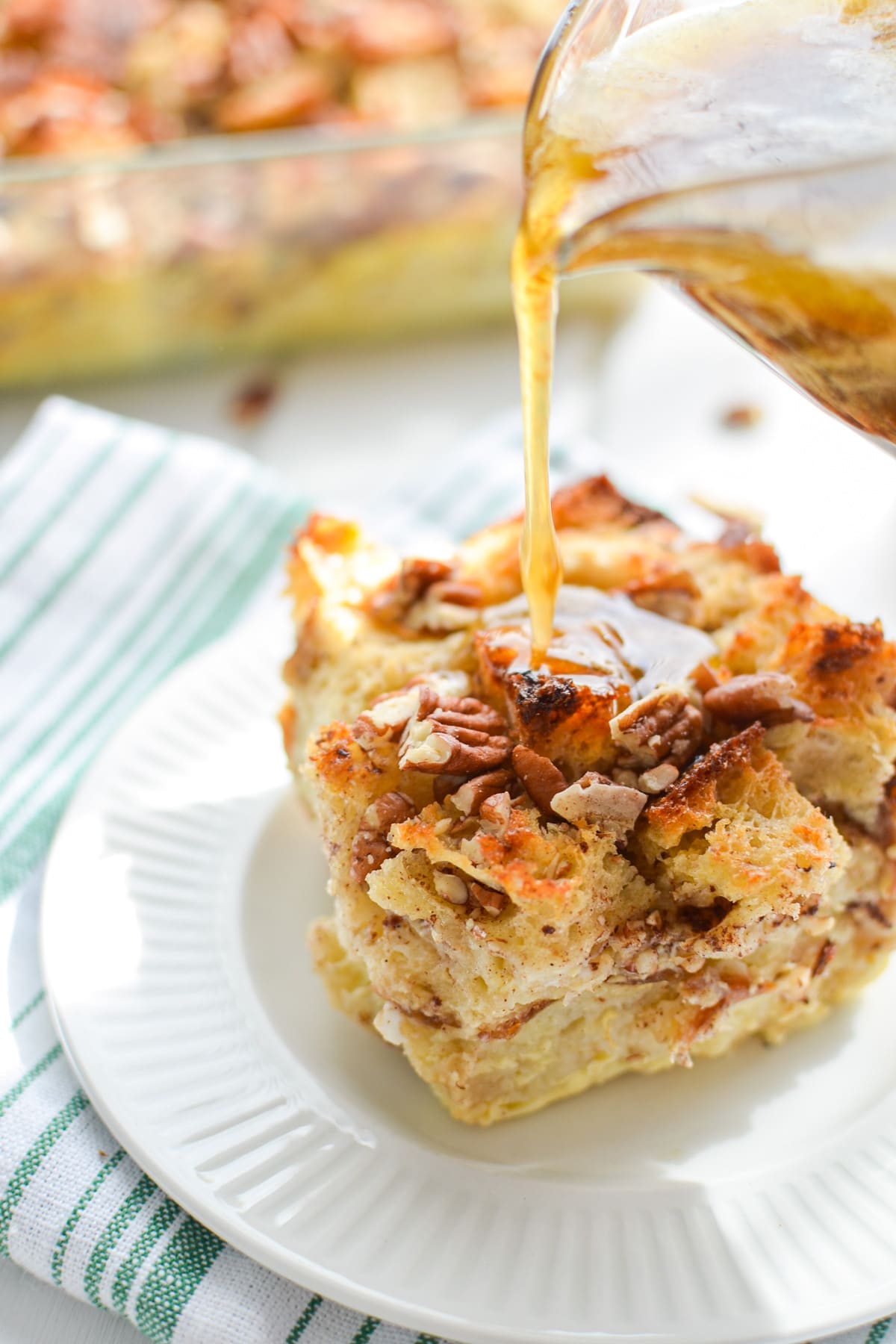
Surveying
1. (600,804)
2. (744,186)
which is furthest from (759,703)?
(744,186)

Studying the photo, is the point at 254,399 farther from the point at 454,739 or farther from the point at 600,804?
the point at 600,804

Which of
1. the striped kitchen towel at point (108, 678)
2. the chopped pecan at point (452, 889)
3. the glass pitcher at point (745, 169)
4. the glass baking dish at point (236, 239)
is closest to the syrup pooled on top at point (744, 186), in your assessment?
the glass pitcher at point (745, 169)

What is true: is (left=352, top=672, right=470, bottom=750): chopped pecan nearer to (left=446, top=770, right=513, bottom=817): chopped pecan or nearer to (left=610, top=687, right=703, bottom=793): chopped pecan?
(left=446, top=770, right=513, bottom=817): chopped pecan

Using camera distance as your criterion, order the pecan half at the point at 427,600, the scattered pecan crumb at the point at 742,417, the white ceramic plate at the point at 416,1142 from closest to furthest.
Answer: the white ceramic plate at the point at 416,1142 < the pecan half at the point at 427,600 < the scattered pecan crumb at the point at 742,417

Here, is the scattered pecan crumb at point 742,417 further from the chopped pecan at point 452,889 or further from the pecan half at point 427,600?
the chopped pecan at point 452,889

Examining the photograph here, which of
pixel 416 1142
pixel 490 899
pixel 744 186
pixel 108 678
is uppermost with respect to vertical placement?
pixel 744 186
